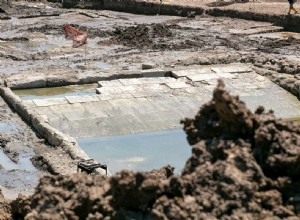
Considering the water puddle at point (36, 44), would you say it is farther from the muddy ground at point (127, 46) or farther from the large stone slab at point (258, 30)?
the large stone slab at point (258, 30)

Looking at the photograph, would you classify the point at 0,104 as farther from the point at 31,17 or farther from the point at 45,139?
the point at 31,17

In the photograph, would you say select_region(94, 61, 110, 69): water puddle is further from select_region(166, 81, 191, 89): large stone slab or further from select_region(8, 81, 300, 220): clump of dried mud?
select_region(8, 81, 300, 220): clump of dried mud

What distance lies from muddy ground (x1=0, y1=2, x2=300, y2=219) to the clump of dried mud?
585 centimetres

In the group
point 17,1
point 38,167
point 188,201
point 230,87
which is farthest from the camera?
point 17,1

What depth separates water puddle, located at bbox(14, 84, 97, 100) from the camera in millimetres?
18227

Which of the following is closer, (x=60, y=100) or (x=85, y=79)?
(x=60, y=100)

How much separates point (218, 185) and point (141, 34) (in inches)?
867

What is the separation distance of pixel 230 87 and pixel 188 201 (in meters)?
14.3

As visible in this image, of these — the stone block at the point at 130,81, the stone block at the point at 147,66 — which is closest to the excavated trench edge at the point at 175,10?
the stone block at the point at 147,66

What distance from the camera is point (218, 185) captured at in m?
5.16

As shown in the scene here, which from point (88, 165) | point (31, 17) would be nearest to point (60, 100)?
point (88, 165)

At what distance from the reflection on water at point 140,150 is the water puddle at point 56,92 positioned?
3.60 metres

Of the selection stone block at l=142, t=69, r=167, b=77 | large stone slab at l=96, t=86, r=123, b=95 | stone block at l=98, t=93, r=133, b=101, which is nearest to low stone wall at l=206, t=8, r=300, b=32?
stone block at l=142, t=69, r=167, b=77

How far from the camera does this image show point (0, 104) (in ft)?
55.3
